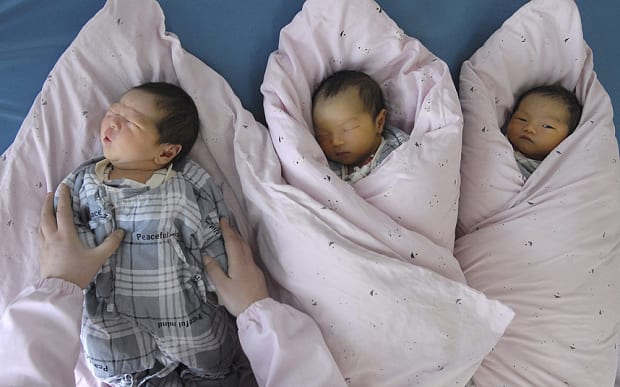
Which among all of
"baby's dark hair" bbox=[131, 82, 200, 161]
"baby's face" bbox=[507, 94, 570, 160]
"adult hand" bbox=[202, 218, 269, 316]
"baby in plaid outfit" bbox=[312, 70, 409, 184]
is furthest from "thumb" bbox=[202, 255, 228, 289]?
"baby's face" bbox=[507, 94, 570, 160]

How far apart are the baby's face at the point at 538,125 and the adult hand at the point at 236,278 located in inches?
26.8

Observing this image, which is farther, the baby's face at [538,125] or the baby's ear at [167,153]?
the baby's face at [538,125]

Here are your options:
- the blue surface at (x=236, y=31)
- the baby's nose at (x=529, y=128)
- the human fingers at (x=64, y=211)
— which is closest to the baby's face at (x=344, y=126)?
the blue surface at (x=236, y=31)

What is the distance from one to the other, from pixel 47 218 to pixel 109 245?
0.12 metres

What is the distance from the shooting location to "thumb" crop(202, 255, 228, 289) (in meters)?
1.04

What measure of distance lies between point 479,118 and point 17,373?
98cm

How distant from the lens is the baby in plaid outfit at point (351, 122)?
1169 mm

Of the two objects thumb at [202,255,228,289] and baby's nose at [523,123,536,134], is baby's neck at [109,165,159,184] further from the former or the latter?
baby's nose at [523,123,536,134]

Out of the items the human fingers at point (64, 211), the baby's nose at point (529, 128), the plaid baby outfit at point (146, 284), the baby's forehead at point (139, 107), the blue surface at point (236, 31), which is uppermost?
the blue surface at point (236, 31)

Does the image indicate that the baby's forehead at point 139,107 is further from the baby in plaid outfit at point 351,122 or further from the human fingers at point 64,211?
the baby in plaid outfit at point 351,122

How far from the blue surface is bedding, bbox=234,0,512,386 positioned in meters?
0.06

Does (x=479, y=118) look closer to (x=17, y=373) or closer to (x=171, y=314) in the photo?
(x=171, y=314)

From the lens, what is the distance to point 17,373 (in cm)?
83

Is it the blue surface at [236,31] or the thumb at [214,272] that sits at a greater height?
the blue surface at [236,31]
